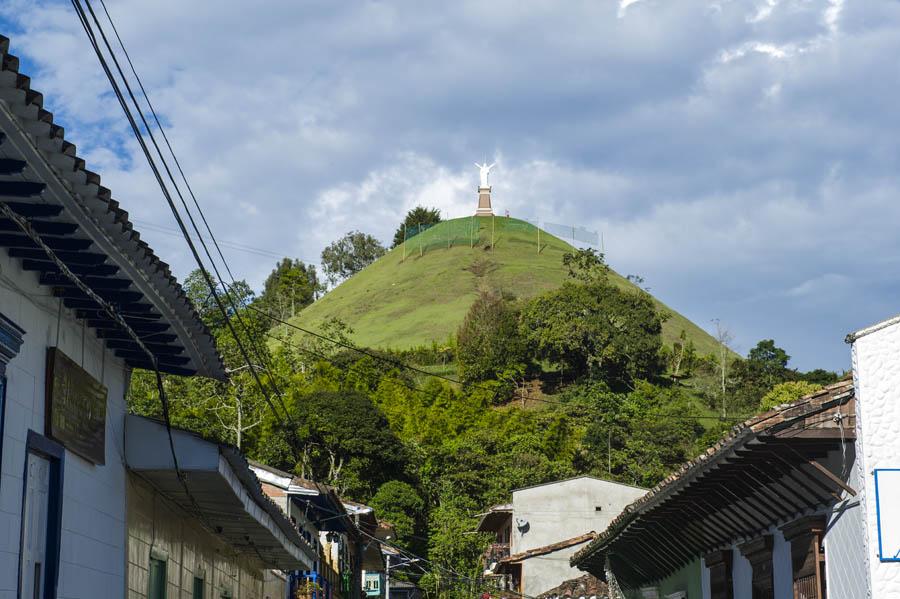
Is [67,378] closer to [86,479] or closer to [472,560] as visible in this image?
[86,479]

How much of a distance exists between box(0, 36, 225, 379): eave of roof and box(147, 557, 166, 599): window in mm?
2334

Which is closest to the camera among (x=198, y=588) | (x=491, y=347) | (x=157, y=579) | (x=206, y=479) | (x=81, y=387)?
(x=81, y=387)

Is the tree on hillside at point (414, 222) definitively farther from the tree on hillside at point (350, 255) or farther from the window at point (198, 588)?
the window at point (198, 588)

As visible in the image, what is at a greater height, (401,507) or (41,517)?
(401,507)

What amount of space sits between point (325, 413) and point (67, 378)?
5557 cm

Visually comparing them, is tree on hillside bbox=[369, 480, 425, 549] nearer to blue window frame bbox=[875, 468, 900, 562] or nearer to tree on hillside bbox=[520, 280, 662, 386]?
tree on hillside bbox=[520, 280, 662, 386]

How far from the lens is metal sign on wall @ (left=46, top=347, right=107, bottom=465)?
9.73 m

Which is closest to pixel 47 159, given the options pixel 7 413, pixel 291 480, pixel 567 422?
pixel 7 413

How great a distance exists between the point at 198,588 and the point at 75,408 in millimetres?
6087

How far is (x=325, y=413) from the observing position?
65375mm

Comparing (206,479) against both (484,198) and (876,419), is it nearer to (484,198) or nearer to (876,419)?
Answer: (876,419)

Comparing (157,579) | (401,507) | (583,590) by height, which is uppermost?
(401,507)

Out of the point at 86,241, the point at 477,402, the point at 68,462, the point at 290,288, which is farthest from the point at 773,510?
the point at 290,288

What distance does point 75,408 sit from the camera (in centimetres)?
1047
